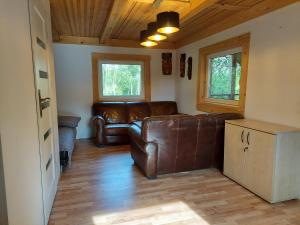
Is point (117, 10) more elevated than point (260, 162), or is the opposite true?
point (117, 10)

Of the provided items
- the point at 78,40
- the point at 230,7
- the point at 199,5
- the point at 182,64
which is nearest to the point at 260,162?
the point at 199,5

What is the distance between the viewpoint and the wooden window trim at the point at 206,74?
3.21 m

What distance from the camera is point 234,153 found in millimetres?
2744

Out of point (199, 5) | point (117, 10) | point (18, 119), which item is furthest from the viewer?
point (117, 10)

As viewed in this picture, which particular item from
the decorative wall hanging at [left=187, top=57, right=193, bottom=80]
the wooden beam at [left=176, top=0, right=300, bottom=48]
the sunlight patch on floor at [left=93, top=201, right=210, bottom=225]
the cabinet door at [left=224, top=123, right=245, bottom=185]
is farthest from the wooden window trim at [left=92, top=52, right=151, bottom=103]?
the sunlight patch on floor at [left=93, top=201, right=210, bottom=225]

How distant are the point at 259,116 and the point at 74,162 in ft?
9.51

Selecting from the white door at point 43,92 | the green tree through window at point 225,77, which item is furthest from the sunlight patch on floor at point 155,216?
the green tree through window at point 225,77

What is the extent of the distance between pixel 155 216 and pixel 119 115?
305 centimetres

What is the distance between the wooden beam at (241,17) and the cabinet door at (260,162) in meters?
1.61

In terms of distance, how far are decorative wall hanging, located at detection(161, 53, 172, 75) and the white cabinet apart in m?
3.13

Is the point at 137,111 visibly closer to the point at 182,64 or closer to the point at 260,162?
the point at 182,64

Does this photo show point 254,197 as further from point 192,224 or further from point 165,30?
point 165,30

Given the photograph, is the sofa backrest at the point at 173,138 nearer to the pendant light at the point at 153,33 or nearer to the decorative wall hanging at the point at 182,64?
the pendant light at the point at 153,33

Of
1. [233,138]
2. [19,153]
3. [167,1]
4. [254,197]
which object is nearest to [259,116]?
[233,138]
